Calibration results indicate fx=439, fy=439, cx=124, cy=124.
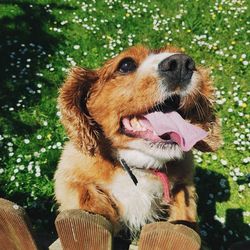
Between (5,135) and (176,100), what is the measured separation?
266cm

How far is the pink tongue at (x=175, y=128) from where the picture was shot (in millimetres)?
3084

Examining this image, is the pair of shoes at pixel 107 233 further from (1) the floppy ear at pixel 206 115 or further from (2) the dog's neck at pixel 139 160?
(1) the floppy ear at pixel 206 115

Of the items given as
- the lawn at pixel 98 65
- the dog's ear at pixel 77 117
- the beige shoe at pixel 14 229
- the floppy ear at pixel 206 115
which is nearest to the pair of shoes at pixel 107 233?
the beige shoe at pixel 14 229

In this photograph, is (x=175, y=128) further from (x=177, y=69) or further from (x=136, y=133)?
(x=177, y=69)

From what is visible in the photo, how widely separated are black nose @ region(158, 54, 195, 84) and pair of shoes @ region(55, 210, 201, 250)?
136cm

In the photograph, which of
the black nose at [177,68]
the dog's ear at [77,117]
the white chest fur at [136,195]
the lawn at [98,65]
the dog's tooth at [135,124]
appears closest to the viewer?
the black nose at [177,68]

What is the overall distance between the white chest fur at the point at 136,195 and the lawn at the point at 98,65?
803 millimetres

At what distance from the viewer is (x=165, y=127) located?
10.5ft

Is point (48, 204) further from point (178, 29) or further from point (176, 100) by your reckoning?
point (178, 29)

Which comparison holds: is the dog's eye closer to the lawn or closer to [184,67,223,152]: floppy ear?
[184,67,223,152]: floppy ear

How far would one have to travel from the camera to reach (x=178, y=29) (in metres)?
8.45

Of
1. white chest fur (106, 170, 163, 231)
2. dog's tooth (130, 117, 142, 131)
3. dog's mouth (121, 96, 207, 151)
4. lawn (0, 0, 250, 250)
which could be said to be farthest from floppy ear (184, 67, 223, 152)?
lawn (0, 0, 250, 250)

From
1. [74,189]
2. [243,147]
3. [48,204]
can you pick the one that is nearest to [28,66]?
[48,204]

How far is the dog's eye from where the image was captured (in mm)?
3383
